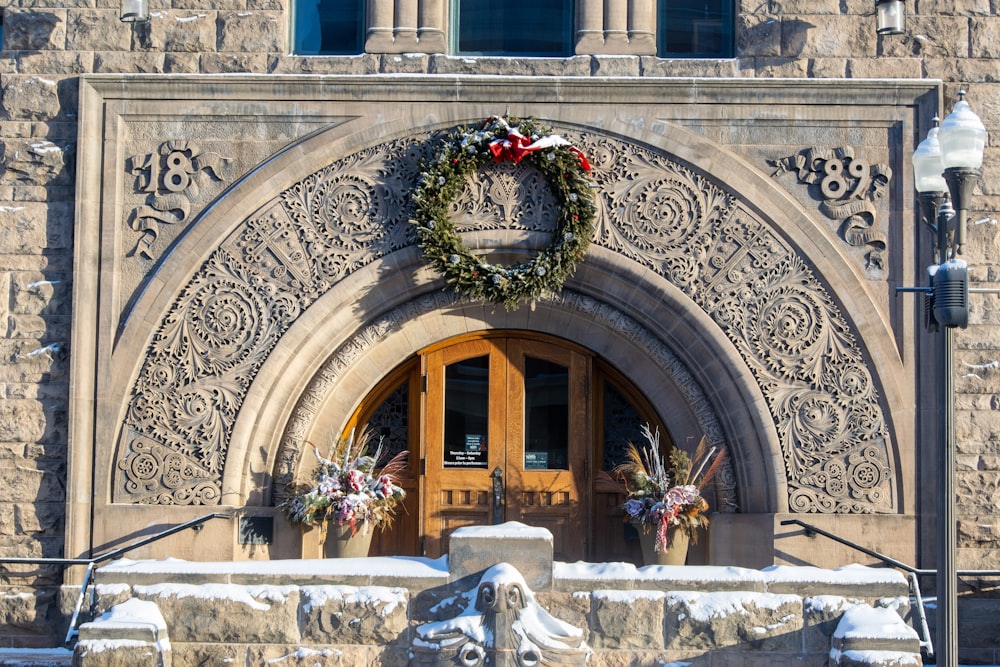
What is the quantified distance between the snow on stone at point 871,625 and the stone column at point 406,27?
227 inches

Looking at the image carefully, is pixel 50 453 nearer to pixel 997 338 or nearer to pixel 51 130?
pixel 51 130

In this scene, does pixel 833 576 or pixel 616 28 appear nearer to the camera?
pixel 833 576

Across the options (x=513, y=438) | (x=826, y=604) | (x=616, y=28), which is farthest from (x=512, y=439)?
(x=826, y=604)

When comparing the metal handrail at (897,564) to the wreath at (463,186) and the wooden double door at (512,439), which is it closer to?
the wooden double door at (512,439)

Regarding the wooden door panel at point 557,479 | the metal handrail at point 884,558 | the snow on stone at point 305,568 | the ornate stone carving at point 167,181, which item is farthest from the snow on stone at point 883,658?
the ornate stone carving at point 167,181

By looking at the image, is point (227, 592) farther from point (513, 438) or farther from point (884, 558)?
point (884, 558)

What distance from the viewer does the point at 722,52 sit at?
11.6 meters

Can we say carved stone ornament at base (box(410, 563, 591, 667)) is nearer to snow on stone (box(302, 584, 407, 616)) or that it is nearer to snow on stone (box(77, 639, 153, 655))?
snow on stone (box(302, 584, 407, 616))

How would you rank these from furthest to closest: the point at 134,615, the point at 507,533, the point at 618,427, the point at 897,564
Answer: the point at 618,427, the point at 897,564, the point at 507,533, the point at 134,615

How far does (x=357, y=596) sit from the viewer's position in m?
8.64

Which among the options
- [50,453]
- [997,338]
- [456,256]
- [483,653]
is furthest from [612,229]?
[50,453]

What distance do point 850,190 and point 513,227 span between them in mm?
2789

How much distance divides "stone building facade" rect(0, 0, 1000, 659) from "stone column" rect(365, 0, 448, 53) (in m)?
0.02

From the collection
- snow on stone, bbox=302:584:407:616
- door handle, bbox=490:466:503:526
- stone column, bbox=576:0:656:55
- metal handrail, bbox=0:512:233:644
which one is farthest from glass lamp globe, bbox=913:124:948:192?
metal handrail, bbox=0:512:233:644
